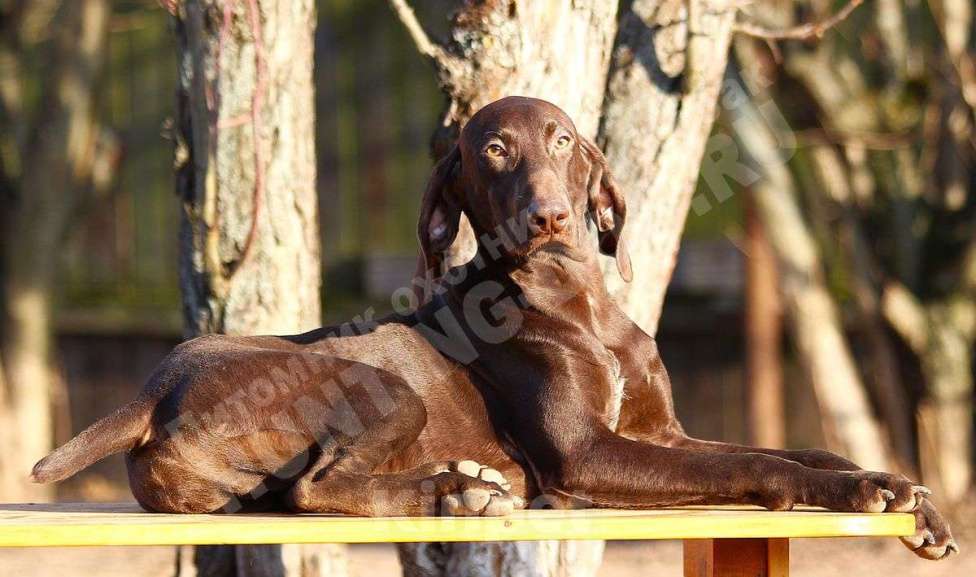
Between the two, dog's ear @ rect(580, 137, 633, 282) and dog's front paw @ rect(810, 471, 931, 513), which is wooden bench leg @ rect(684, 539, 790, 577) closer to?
dog's front paw @ rect(810, 471, 931, 513)

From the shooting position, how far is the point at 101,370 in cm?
1074

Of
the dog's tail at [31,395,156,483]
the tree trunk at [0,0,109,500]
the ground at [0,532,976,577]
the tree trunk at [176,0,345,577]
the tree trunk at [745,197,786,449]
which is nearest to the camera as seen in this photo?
the dog's tail at [31,395,156,483]

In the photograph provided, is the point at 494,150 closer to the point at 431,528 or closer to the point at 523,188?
the point at 523,188

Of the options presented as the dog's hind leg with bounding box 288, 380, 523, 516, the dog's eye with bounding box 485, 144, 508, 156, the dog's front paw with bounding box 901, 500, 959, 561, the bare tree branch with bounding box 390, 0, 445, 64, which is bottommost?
the dog's front paw with bounding box 901, 500, 959, 561

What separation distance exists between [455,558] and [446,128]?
4.37ft

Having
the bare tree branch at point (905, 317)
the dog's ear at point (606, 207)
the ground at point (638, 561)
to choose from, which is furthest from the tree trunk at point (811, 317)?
the dog's ear at point (606, 207)

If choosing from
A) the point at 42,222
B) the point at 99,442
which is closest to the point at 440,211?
the point at 99,442

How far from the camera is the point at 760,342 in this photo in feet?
26.9

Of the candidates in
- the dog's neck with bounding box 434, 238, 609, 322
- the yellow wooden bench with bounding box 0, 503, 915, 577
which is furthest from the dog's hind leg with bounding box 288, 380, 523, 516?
the dog's neck with bounding box 434, 238, 609, 322

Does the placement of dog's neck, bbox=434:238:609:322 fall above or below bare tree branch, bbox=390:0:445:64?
below

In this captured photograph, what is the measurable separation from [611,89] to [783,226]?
3514 mm

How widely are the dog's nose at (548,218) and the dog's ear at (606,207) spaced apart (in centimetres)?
43

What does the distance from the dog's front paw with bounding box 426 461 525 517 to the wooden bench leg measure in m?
0.55

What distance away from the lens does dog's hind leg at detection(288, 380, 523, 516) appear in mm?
3035
